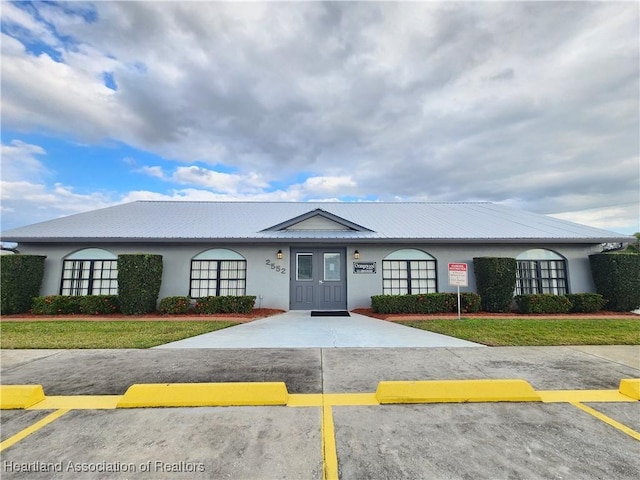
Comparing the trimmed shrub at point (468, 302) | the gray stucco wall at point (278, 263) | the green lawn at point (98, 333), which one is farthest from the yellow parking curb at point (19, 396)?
the trimmed shrub at point (468, 302)

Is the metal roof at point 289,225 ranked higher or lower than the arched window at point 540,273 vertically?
higher

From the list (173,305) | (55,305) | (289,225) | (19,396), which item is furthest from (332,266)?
(55,305)

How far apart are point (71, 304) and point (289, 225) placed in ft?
28.3

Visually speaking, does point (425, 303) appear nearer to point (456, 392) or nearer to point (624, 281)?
point (456, 392)

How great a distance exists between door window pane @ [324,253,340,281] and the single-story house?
0.04 metres

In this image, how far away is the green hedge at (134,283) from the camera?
11.0m

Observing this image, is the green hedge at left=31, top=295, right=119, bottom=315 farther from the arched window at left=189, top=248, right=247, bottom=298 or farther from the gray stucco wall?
the arched window at left=189, top=248, right=247, bottom=298

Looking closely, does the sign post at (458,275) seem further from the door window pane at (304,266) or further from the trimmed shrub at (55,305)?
the trimmed shrub at (55,305)

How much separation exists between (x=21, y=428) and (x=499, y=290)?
13.1 metres

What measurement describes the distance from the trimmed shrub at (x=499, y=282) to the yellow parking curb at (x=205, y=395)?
33.1 feet

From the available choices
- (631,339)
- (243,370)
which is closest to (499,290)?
(631,339)

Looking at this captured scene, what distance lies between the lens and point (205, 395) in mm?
4156

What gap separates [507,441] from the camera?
3.20 m

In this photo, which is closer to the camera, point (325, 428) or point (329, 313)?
point (325, 428)
